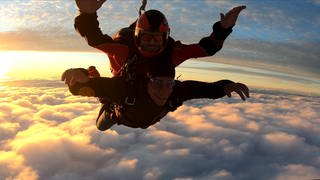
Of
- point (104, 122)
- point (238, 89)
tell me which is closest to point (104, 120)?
point (104, 122)

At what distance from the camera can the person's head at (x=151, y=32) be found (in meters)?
4.00

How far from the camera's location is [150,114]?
14.7 ft

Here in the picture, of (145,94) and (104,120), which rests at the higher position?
(145,94)

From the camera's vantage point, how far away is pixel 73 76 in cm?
350

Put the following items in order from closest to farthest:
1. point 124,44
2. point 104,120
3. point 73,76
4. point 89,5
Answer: point 73,76 < point 89,5 < point 124,44 < point 104,120

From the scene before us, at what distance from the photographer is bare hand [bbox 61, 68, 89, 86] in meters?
3.48

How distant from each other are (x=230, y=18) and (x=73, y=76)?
7.05ft

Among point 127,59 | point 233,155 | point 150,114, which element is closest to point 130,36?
point 127,59

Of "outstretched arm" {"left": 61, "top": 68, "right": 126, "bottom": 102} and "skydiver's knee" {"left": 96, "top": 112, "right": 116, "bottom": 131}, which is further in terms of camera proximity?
"skydiver's knee" {"left": 96, "top": 112, "right": 116, "bottom": 131}

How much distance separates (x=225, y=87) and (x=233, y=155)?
199459 millimetres

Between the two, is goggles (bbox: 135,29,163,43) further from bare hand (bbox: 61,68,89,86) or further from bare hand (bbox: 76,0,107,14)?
bare hand (bbox: 61,68,89,86)

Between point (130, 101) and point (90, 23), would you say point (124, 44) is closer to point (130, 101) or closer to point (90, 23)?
point (90, 23)

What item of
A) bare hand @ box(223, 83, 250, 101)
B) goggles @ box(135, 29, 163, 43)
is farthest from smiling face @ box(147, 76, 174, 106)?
bare hand @ box(223, 83, 250, 101)

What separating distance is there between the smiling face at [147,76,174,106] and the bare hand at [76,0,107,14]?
1.05 m
